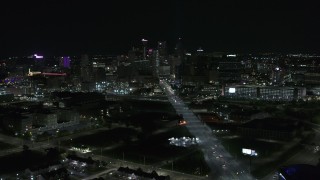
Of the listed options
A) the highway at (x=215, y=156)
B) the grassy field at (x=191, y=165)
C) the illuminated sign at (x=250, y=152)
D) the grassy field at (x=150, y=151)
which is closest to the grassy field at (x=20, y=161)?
the grassy field at (x=150, y=151)

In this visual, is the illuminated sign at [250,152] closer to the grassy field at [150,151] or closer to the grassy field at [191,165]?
the grassy field at [191,165]

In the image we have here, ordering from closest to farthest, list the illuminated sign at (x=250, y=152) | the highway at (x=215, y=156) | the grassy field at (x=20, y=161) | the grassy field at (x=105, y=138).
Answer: the highway at (x=215, y=156) < the grassy field at (x=20, y=161) < the illuminated sign at (x=250, y=152) < the grassy field at (x=105, y=138)

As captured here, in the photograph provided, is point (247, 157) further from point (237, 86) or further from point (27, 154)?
point (237, 86)

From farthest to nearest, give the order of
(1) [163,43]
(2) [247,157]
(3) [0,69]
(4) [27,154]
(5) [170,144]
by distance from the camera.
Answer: (1) [163,43]
(3) [0,69]
(5) [170,144]
(4) [27,154]
(2) [247,157]

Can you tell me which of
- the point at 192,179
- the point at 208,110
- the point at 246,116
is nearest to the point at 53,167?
the point at 192,179

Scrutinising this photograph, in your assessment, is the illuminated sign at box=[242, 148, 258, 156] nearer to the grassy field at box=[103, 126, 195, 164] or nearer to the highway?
the highway

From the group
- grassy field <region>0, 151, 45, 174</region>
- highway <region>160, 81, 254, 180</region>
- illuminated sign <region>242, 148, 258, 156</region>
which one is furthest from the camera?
illuminated sign <region>242, 148, 258, 156</region>

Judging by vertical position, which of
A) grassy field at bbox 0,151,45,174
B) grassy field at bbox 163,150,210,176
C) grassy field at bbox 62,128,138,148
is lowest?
grassy field at bbox 0,151,45,174

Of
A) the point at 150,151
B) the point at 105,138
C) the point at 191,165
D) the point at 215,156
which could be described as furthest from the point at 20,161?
the point at 215,156

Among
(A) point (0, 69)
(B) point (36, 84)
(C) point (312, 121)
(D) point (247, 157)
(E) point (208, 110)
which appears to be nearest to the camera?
(D) point (247, 157)

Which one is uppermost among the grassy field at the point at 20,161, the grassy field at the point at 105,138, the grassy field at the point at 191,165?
the grassy field at the point at 105,138

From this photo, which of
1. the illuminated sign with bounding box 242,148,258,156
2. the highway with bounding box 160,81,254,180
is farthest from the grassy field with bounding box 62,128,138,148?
the illuminated sign with bounding box 242,148,258,156
